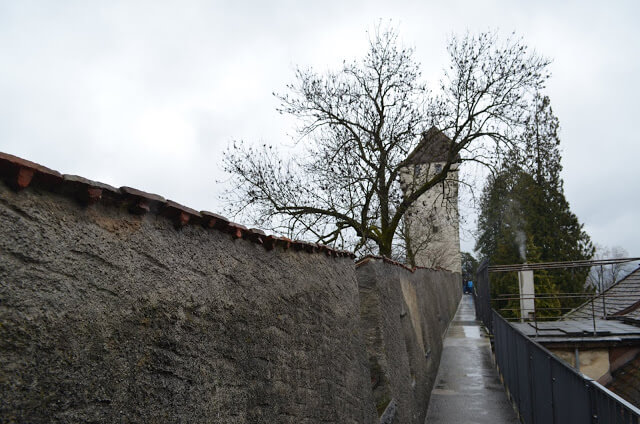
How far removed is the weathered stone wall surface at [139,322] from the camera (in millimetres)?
1534

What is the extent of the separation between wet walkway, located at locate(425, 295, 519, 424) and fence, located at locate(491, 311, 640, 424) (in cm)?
44

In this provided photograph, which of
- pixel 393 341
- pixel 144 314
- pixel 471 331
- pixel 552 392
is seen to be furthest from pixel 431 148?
pixel 144 314

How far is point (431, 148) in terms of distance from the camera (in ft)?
57.0

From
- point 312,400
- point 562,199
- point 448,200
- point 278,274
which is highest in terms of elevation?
point 562,199

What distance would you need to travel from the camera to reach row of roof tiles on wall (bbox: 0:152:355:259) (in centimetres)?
155

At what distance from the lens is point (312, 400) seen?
349cm


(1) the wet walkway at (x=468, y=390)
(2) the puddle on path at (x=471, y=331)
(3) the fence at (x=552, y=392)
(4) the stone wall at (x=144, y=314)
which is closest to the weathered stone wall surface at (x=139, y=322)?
(4) the stone wall at (x=144, y=314)

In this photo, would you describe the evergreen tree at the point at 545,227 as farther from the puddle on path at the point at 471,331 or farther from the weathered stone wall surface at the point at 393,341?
the weathered stone wall surface at the point at 393,341

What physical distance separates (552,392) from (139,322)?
13.9ft

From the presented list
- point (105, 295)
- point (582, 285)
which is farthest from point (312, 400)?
point (582, 285)

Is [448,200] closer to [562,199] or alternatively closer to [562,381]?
[562,381]

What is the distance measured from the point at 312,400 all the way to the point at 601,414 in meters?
1.77

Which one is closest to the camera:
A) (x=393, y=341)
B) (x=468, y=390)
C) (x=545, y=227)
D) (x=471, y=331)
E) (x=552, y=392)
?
(x=552, y=392)

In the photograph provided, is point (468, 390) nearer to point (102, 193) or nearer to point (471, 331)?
point (102, 193)
